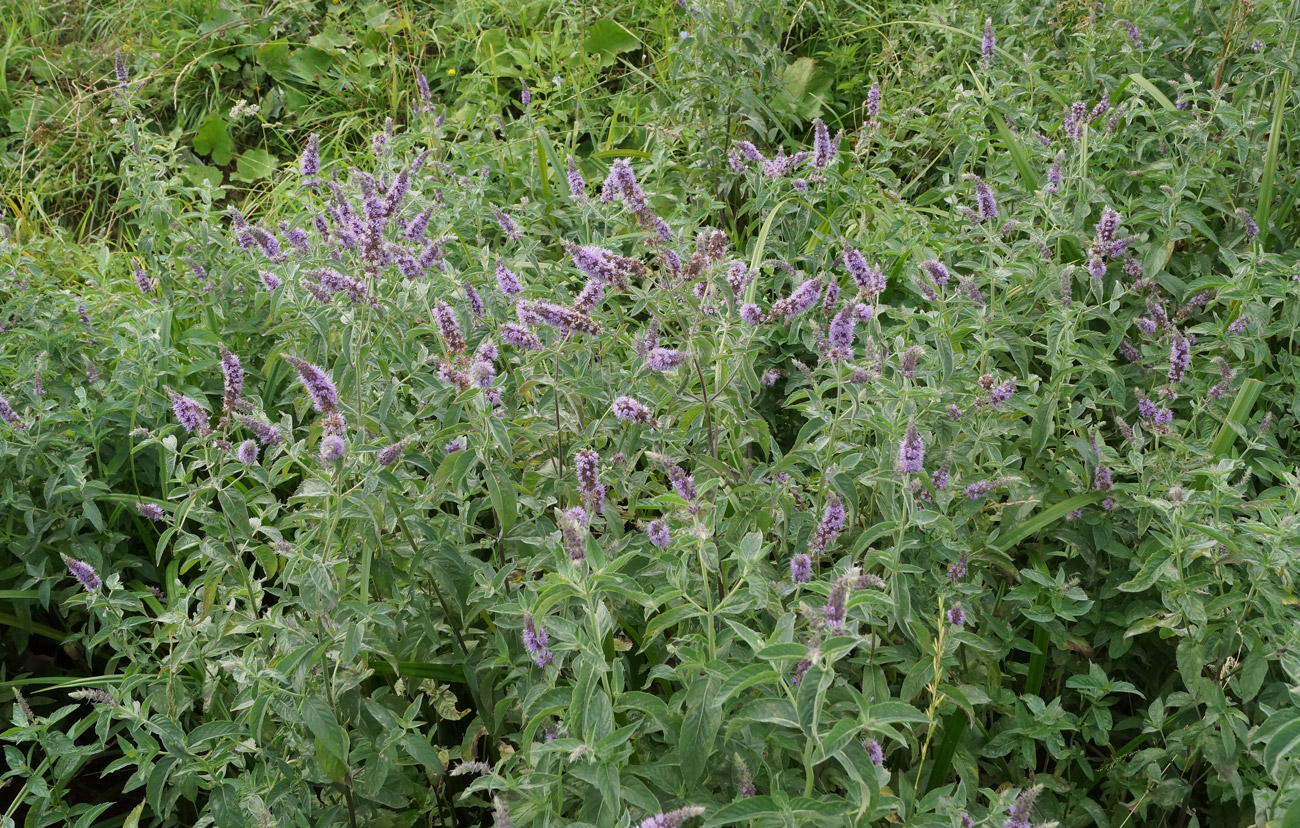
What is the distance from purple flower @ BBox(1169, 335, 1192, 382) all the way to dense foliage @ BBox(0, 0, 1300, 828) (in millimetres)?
16

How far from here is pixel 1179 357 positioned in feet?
8.65

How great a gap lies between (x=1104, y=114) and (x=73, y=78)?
5.89 meters

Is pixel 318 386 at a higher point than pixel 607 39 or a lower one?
higher

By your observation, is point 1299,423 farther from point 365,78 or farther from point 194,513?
point 365,78

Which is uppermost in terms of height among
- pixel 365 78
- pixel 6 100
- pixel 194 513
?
pixel 194 513

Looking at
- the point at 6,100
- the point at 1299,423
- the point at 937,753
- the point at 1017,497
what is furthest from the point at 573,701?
the point at 6,100

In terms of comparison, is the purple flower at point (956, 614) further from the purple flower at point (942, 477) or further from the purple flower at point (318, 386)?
the purple flower at point (318, 386)

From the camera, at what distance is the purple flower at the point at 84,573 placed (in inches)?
90.2

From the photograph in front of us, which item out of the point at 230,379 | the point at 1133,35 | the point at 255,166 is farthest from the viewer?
the point at 255,166

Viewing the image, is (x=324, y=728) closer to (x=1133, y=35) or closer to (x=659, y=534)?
(x=659, y=534)

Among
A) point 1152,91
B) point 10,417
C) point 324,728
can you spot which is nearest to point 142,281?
point 10,417

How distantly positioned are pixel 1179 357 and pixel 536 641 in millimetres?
1824

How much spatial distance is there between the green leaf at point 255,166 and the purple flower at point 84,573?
358 centimetres

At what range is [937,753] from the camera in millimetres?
2322
